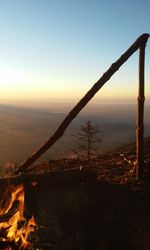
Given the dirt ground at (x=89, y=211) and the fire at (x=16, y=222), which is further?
the fire at (x=16, y=222)

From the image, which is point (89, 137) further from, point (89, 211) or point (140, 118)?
point (89, 211)

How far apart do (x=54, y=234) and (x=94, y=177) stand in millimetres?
2475

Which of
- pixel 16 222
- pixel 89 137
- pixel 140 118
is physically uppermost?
pixel 89 137

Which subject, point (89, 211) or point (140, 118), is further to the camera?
point (140, 118)

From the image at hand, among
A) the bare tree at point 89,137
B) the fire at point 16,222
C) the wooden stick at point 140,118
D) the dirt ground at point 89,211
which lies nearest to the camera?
the dirt ground at point 89,211

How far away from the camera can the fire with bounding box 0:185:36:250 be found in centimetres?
842

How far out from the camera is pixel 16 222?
29.7 ft

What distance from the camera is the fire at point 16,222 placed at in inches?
332

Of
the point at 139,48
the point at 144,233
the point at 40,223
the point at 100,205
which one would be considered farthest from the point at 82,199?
the point at 139,48

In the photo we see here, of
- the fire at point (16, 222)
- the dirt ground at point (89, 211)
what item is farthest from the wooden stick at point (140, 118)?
the fire at point (16, 222)

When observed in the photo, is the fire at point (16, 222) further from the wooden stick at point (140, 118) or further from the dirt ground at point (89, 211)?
the wooden stick at point (140, 118)

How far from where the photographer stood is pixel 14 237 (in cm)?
870

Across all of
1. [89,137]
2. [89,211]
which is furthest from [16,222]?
[89,137]

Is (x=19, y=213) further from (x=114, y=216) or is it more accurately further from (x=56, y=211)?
(x=114, y=216)
